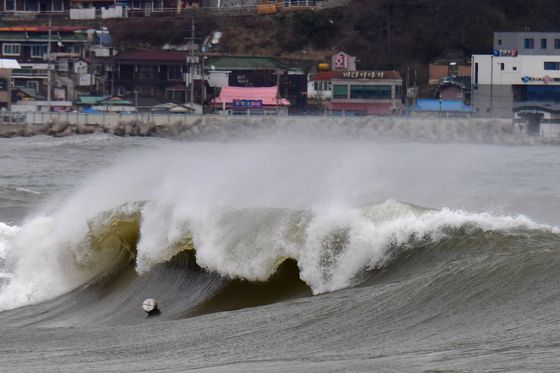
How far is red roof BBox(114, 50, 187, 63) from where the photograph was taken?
315 feet

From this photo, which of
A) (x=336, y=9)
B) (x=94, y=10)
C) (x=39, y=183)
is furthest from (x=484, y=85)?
(x=39, y=183)

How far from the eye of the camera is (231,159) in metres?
26.9

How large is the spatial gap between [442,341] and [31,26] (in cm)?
9637

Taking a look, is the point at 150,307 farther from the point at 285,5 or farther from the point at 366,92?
the point at 285,5

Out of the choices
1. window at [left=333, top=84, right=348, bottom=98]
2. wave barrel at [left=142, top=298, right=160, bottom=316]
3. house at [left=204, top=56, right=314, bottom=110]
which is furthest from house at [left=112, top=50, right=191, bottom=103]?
wave barrel at [left=142, top=298, right=160, bottom=316]

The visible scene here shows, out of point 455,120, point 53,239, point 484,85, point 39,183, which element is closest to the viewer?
point 53,239

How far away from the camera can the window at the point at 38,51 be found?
9988cm

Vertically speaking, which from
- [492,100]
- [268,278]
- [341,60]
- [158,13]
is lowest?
[268,278]

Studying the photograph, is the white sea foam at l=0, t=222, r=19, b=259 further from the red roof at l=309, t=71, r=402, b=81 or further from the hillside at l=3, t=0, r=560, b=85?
the hillside at l=3, t=0, r=560, b=85

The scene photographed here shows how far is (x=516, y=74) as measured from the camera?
83.8m

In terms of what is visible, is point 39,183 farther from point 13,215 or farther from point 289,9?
point 289,9

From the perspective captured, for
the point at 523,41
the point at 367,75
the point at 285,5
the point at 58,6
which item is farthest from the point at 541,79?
the point at 58,6

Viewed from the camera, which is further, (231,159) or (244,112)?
(244,112)

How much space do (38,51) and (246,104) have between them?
1948 cm
